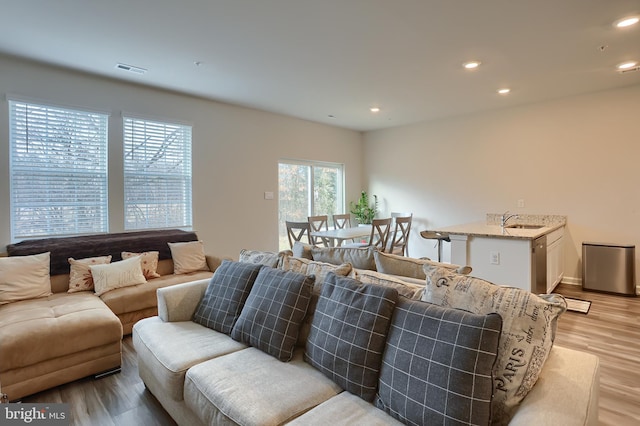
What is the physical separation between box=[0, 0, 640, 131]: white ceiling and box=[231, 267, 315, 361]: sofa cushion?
6.44 feet

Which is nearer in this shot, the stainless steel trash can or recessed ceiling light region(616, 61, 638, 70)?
recessed ceiling light region(616, 61, 638, 70)

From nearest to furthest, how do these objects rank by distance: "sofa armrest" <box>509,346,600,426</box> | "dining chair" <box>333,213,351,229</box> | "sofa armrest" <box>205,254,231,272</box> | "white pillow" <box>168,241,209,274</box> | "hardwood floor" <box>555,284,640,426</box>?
1. "sofa armrest" <box>509,346,600,426</box>
2. "hardwood floor" <box>555,284,640,426</box>
3. "white pillow" <box>168,241,209,274</box>
4. "sofa armrest" <box>205,254,231,272</box>
5. "dining chair" <box>333,213,351,229</box>

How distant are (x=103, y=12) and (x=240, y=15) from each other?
999 millimetres

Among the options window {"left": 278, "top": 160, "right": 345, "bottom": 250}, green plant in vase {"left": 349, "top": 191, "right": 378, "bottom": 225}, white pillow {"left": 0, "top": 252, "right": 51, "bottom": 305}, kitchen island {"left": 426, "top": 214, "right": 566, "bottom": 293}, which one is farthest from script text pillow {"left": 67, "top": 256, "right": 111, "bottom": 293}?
green plant in vase {"left": 349, "top": 191, "right": 378, "bottom": 225}

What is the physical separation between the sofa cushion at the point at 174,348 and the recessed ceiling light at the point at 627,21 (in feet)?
12.1

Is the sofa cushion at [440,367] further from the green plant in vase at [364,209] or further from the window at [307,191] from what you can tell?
the green plant in vase at [364,209]

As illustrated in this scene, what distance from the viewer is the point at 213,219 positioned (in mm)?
4801

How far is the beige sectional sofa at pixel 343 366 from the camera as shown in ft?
3.72

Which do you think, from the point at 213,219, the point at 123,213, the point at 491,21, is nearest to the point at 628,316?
the point at 491,21

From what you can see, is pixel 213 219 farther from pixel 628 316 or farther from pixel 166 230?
pixel 628 316

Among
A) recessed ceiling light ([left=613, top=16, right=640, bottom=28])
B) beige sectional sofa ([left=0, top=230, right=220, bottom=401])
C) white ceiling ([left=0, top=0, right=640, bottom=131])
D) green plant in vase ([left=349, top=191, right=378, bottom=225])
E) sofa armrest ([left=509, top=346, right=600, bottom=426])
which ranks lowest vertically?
beige sectional sofa ([left=0, top=230, right=220, bottom=401])

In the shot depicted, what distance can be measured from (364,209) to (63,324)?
17.8 ft

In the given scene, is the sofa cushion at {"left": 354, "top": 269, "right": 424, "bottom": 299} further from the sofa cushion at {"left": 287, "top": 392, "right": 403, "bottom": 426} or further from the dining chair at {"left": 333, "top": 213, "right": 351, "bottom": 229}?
the dining chair at {"left": 333, "top": 213, "right": 351, "bottom": 229}

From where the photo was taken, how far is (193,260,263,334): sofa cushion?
2100 millimetres
